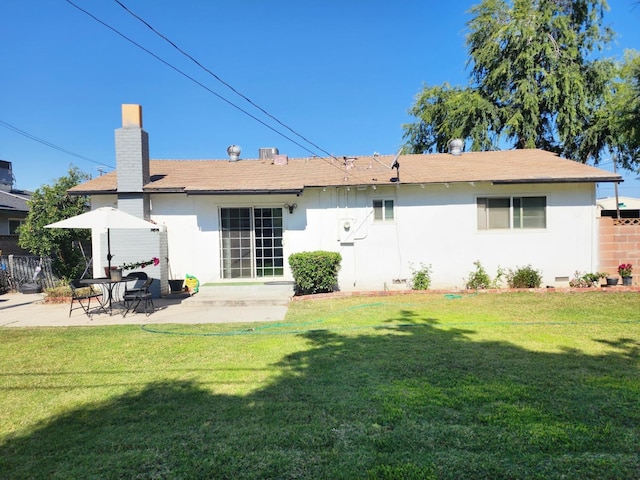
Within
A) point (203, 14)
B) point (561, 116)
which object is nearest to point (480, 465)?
point (203, 14)

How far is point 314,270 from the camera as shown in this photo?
Result: 994 cm

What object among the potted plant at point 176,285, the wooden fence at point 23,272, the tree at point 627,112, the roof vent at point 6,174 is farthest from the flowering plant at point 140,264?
the roof vent at point 6,174

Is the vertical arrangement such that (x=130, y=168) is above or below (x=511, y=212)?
above

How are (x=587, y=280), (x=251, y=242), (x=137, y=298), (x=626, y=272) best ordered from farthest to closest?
1. (x=251, y=242)
2. (x=587, y=280)
3. (x=626, y=272)
4. (x=137, y=298)

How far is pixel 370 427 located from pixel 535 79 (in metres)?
21.3

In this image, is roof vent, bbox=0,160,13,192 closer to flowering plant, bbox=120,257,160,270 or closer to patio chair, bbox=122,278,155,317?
flowering plant, bbox=120,257,160,270

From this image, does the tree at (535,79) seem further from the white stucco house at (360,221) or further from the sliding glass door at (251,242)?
the sliding glass door at (251,242)

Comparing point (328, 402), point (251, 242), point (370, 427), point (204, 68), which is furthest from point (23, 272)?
point (370, 427)

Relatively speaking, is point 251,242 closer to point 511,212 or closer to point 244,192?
point 244,192

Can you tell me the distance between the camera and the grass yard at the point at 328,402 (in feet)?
8.67

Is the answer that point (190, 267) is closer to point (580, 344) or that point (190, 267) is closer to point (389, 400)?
point (389, 400)

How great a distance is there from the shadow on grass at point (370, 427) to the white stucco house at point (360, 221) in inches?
253

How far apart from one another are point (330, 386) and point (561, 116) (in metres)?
20.1

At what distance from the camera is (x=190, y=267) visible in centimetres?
1099
